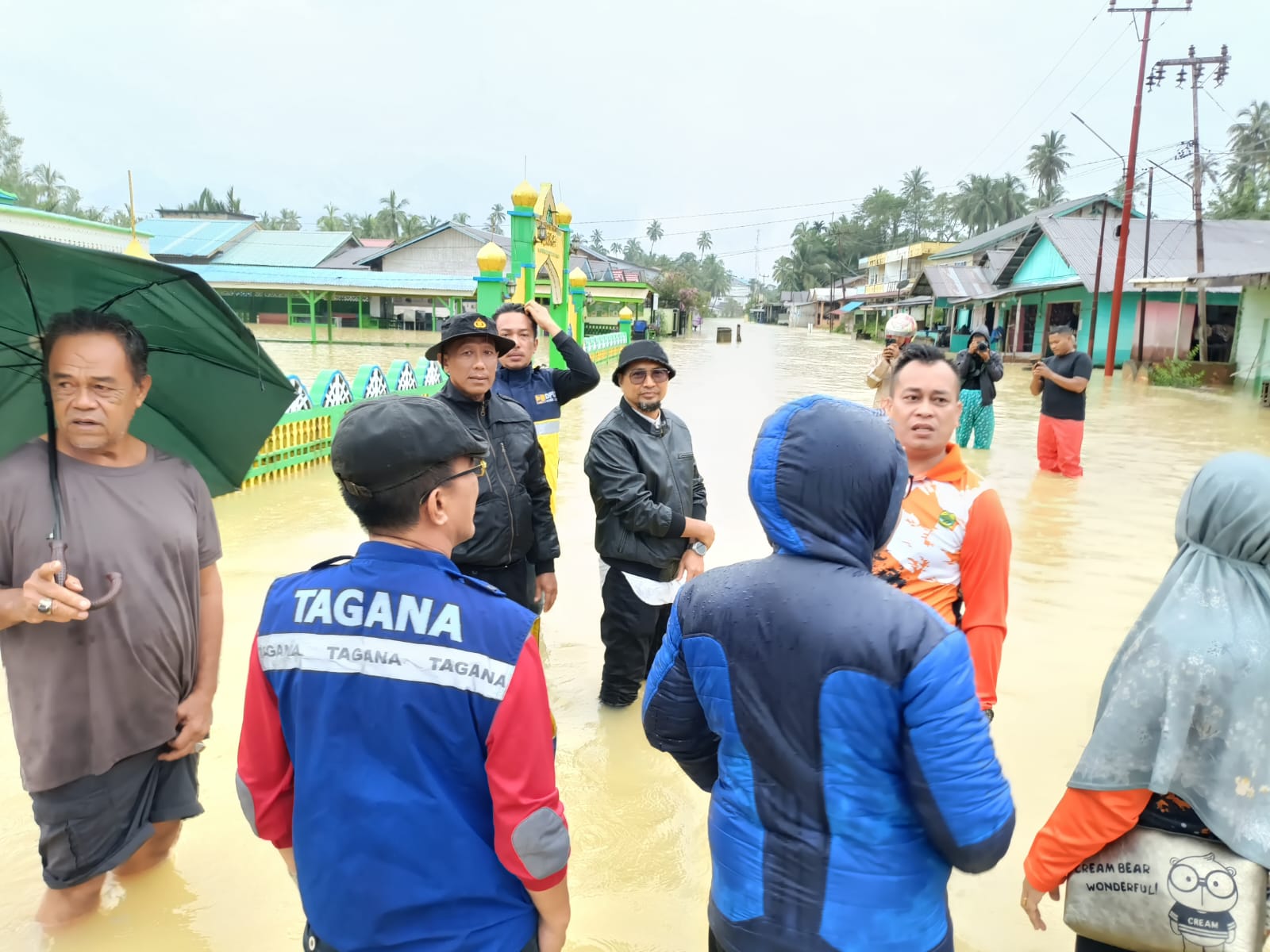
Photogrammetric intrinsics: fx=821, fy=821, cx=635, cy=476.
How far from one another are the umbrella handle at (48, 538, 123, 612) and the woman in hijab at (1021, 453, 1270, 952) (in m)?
2.12

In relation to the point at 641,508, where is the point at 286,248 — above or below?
above

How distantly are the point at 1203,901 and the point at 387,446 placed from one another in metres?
1.70

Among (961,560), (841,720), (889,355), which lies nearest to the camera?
(841,720)

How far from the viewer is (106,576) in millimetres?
1993

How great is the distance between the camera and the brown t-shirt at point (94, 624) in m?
1.94

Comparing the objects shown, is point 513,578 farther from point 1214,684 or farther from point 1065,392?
point 1065,392

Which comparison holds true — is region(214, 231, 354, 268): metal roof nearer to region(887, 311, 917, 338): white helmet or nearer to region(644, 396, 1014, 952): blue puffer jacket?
region(887, 311, 917, 338): white helmet

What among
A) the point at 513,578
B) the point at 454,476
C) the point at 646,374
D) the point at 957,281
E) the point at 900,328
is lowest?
the point at 513,578

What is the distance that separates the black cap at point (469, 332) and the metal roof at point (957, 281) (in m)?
33.8

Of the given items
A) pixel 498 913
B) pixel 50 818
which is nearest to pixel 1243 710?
pixel 498 913

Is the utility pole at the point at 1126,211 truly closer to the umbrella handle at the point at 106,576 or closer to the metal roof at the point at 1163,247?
the metal roof at the point at 1163,247

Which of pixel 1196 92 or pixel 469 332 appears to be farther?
pixel 1196 92

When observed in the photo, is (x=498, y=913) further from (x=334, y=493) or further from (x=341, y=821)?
(x=334, y=493)

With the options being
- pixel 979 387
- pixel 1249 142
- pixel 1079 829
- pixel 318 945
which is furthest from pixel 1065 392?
pixel 1249 142
